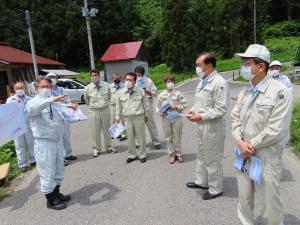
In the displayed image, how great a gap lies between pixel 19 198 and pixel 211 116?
12.1 feet

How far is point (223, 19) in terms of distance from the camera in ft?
159

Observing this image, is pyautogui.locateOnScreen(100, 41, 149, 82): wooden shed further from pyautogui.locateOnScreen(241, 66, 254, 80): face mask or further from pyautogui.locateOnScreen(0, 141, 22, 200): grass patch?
pyautogui.locateOnScreen(241, 66, 254, 80): face mask

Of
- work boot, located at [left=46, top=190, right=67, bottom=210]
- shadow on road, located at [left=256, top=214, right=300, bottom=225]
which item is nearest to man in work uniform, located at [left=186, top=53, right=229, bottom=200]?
shadow on road, located at [left=256, top=214, right=300, bottom=225]

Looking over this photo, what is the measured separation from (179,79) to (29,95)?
30141mm

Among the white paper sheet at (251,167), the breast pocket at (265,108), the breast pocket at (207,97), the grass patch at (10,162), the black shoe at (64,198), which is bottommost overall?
the grass patch at (10,162)

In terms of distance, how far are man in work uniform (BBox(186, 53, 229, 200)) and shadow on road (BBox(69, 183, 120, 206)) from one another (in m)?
1.62

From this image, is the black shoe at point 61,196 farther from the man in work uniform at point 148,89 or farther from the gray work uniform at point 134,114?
the man in work uniform at point 148,89

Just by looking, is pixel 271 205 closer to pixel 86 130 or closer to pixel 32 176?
pixel 32 176

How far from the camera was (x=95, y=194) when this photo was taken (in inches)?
240

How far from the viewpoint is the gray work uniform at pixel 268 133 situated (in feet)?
11.8

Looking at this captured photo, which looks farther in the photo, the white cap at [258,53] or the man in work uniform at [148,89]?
the man in work uniform at [148,89]

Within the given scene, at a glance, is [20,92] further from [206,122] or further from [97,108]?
[206,122]

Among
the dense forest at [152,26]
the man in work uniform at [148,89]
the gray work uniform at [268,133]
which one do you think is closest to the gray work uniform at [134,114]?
the man in work uniform at [148,89]

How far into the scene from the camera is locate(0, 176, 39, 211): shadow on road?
19.6 feet
